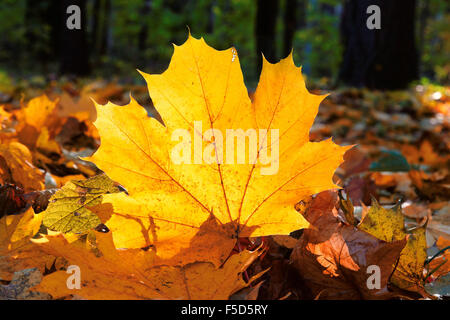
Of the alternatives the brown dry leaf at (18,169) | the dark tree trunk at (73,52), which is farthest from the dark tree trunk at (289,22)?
the brown dry leaf at (18,169)

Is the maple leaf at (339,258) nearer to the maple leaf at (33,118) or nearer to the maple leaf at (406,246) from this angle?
the maple leaf at (406,246)

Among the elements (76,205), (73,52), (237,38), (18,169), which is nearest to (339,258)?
(76,205)

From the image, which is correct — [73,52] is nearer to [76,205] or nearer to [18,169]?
[18,169]

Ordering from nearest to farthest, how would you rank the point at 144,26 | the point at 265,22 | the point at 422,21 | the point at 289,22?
the point at 265,22 → the point at 289,22 → the point at 422,21 → the point at 144,26

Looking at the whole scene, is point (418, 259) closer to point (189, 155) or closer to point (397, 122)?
point (189, 155)

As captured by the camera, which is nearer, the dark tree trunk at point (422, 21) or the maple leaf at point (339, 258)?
the maple leaf at point (339, 258)

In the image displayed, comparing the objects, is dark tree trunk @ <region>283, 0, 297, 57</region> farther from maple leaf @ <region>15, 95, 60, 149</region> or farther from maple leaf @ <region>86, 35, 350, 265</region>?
maple leaf @ <region>86, 35, 350, 265</region>

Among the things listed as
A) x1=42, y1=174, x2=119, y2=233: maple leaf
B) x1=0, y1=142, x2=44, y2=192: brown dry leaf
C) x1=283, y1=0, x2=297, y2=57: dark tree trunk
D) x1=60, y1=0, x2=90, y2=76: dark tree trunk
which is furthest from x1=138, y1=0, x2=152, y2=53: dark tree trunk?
x1=42, y1=174, x2=119, y2=233: maple leaf
